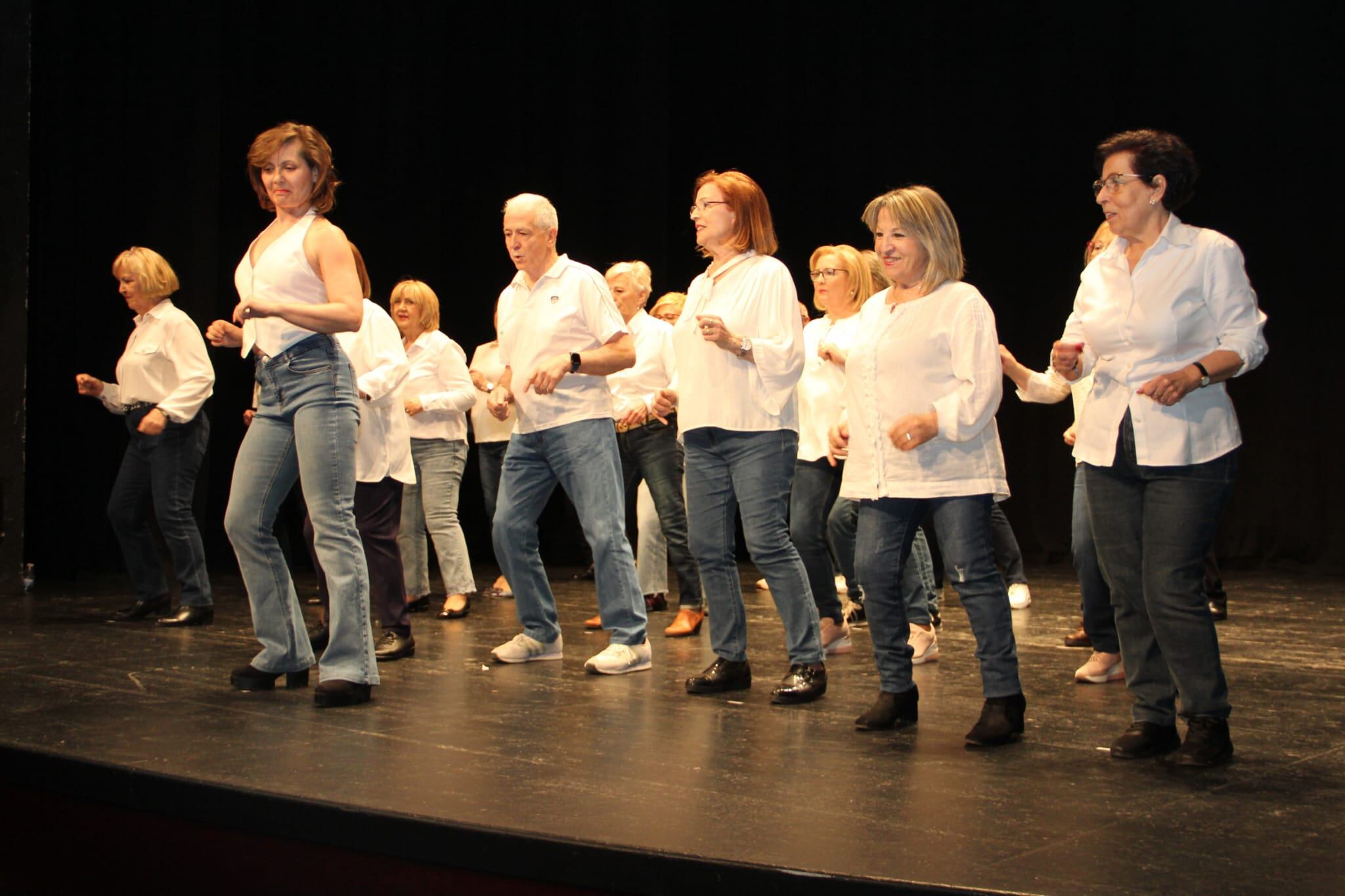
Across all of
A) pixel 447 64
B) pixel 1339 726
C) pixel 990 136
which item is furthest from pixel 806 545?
pixel 447 64

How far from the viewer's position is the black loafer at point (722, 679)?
140 inches

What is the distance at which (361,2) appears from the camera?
7.40 m

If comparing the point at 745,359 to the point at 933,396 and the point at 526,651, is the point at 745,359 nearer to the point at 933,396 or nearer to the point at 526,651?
the point at 933,396

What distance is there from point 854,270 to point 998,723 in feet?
7.17

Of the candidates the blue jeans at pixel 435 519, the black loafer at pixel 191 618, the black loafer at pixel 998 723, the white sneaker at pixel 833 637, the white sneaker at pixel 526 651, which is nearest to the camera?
the black loafer at pixel 998 723

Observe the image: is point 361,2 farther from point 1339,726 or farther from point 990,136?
point 1339,726

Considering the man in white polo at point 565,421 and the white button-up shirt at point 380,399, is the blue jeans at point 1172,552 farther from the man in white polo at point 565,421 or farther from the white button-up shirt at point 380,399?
the white button-up shirt at point 380,399

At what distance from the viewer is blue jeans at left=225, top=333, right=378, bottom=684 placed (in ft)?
10.8

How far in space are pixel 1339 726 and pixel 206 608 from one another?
3.88m

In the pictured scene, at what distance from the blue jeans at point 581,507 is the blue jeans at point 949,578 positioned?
1.00 m

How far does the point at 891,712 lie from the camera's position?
3.03m

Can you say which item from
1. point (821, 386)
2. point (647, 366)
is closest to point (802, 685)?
point (821, 386)

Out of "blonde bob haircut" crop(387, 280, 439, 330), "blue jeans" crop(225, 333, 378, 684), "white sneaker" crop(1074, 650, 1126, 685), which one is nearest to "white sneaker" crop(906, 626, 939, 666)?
"white sneaker" crop(1074, 650, 1126, 685)

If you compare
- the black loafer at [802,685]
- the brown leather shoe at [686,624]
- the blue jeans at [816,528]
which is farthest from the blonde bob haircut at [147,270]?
the black loafer at [802,685]
